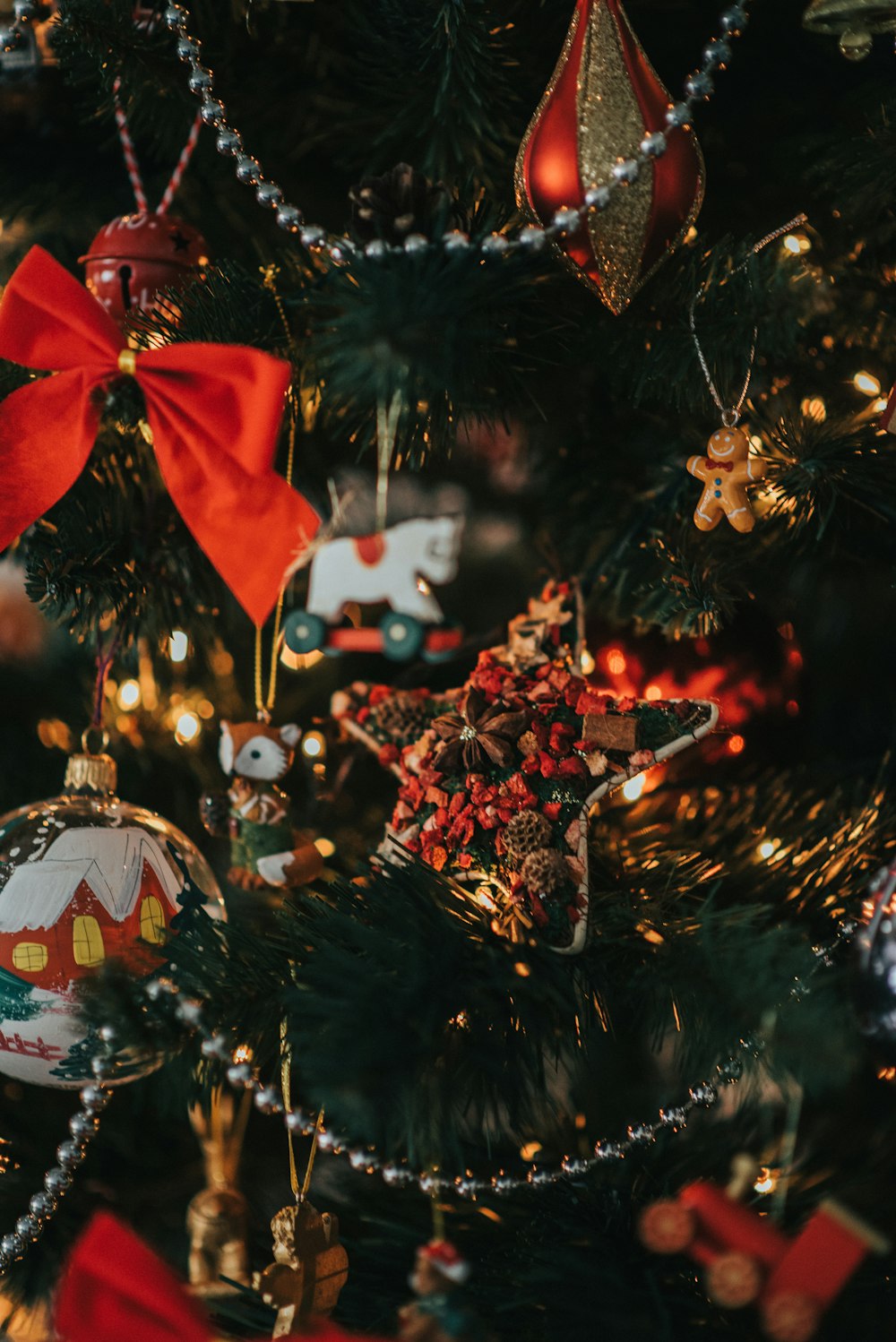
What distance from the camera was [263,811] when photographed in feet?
2.18

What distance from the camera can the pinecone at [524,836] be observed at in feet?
1.73

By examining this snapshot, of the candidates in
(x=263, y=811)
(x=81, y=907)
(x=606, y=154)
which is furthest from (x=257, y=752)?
(x=606, y=154)

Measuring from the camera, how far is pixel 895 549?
69cm

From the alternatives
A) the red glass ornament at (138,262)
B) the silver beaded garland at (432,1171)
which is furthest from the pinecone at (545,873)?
the red glass ornament at (138,262)

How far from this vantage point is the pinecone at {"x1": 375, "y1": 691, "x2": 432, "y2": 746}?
2.09 feet

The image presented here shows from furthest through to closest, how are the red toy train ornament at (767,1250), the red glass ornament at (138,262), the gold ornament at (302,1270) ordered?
the red glass ornament at (138,262)
the gold ornament at (302,1270)
the red toy train ornament at (767,1250)

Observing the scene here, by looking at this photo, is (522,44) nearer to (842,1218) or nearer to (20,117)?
(20,117)

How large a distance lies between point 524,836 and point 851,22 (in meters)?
0.44

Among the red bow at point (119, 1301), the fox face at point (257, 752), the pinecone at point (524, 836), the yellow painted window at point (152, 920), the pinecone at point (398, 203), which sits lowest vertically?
the red bow at point (119, 1301)

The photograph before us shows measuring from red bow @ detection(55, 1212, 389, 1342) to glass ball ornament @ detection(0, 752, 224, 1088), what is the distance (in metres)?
0.10

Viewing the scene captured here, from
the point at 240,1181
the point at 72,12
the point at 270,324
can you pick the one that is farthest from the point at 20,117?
the point at 240,1181

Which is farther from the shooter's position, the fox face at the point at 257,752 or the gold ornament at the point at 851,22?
the fox face at the point at 257,752

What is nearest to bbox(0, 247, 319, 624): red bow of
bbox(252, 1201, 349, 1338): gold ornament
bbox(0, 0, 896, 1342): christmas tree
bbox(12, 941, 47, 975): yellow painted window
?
bbox(0, 0, 896, 1342): christmas tree

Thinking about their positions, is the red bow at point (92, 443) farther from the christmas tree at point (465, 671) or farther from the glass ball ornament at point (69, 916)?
the glass ball ornament at point (69, 916)
